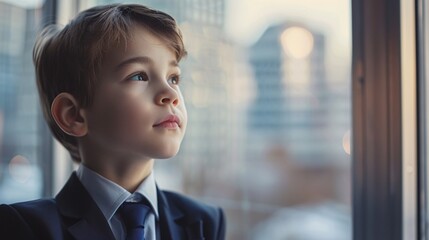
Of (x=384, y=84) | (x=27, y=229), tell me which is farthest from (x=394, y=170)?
(x=27, y=229)

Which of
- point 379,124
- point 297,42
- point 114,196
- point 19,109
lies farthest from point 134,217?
point 19,109

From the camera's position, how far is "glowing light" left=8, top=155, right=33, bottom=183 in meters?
1.69

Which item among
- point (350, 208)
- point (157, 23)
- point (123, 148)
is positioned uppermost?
point (157, 23)

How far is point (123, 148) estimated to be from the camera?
0.84 meters

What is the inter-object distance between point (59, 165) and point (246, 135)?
586 mm

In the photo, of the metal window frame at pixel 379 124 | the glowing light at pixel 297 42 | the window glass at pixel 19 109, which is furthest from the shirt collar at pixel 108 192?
the window glass at pixel 19 109

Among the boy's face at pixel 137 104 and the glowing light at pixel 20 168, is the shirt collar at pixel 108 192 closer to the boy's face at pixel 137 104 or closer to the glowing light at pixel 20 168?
the boy's face at pixel 137 104

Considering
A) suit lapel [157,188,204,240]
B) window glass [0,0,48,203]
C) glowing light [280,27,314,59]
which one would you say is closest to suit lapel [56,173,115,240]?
suit lapel [157,188,204,240]

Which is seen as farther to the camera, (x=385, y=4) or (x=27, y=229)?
(x=385, y=4)

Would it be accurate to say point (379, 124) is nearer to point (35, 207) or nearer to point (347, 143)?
point (347, 143)

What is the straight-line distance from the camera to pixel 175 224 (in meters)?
0.91

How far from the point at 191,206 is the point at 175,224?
0.19 ft

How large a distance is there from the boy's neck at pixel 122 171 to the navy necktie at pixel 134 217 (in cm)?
3

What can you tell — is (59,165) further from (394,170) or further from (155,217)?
(394,170)
